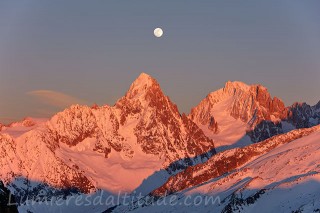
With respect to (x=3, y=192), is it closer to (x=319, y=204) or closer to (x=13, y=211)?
→ (x=13, y=211)

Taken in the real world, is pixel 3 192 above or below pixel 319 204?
above

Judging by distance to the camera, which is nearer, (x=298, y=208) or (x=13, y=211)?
(x=13, y=211)

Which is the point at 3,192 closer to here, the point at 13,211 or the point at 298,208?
the point at 13,211

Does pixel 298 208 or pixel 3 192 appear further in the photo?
pixel 298 208

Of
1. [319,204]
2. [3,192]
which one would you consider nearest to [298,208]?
[319,204]

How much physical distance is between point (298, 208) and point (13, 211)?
164 m

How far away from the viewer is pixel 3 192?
43.3 meters

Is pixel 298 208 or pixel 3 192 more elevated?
pixel 3 192

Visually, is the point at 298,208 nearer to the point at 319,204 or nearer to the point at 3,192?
the point at 319,204

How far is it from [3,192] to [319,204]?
6273 inches

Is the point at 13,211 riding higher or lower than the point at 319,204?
higher

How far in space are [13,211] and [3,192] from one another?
143 centimetres

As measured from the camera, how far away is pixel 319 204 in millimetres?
192750
